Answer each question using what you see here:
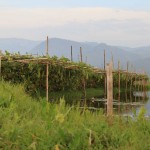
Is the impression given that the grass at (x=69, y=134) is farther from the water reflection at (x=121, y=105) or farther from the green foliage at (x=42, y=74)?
the green foliage at (x=42, y=74)

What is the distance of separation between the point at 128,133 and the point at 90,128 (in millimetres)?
718

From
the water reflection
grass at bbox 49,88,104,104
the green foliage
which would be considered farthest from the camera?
grass at bbox 49,88,104,104

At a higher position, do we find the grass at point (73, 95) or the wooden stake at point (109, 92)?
the wooden stake at point (109, 92)

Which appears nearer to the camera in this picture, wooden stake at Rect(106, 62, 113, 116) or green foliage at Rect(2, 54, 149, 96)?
wooden stake at Rect(106, 62, 113, 116)

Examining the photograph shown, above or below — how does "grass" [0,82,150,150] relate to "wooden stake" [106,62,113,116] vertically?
below

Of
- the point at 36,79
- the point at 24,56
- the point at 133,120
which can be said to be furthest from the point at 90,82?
the point at 133,120

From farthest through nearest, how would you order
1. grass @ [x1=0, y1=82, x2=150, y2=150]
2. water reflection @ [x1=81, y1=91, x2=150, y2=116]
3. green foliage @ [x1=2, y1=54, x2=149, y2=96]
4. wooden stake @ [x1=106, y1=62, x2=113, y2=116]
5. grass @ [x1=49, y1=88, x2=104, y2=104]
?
grass @ [x1=49, y1=88, x2=104, y2=104] < green foliage @ [x1=2, y1=54, x2=149, y2=96] < water reflection @ [x1=81, y1=91, x2=150, y2=116] < wooden stake @ [x1=106, y1=62, x2=113, y2=116] < grass @ [x1=0, y1=82, x2=150, y2=150]

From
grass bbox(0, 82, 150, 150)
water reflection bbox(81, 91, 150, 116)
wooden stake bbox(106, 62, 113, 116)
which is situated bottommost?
water reflection bbox(81, 91, 150, 116)

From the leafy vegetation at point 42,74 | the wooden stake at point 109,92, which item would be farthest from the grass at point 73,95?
the wooden stake at point 109,92

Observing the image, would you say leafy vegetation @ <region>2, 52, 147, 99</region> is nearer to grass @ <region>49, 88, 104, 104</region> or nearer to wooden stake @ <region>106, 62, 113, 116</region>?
grass @ <region>49, 88, 104, 104</region>

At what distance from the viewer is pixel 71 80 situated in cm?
2777

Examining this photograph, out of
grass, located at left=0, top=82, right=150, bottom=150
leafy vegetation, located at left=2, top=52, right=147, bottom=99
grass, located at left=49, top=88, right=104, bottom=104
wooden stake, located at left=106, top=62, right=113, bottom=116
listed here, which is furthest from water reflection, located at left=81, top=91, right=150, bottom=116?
grass, located at left=0, top=82, right=150, bottom=150

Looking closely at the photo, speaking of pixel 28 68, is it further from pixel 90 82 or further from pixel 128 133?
pixel 128 133

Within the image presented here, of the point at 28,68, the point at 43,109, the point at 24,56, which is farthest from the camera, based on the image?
the point at 28,68
